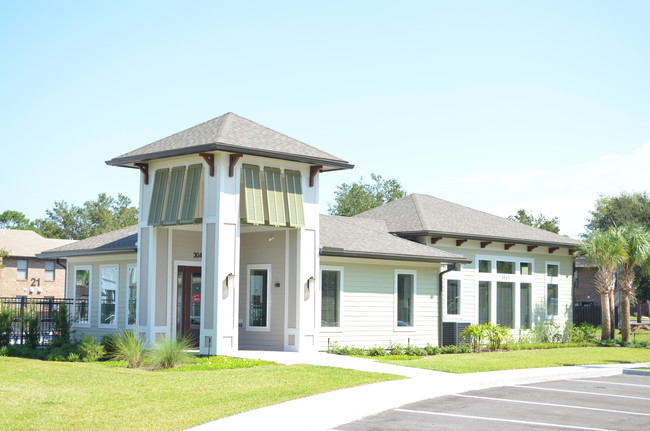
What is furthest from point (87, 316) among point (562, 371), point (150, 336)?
point (562, 371)

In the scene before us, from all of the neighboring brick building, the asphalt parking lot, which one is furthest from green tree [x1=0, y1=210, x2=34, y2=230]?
the asphalt parking lot

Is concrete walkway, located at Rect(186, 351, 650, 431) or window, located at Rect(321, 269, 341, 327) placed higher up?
window, located at Rect(321, 269, 341, 327)

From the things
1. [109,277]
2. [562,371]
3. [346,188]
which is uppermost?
[346,188]

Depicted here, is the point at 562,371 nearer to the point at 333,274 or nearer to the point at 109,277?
the point at 333,274

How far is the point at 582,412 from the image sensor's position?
1360cm

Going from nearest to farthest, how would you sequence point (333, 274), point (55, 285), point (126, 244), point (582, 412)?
point (582, 412)
point (333, 274)
point (126, 244)
point (55, 285)

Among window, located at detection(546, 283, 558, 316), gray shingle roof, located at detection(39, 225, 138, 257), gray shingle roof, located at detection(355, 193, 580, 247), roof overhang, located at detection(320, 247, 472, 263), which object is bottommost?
window, located at detection(546, 283, 558, 316)

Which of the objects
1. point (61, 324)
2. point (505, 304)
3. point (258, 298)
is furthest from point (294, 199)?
point (505, 304)

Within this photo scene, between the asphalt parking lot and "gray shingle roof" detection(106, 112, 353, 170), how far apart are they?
8.98m

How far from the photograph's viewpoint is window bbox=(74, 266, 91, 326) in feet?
92.7

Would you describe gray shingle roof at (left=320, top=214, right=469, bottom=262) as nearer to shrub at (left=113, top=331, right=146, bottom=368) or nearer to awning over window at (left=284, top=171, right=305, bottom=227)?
awning over window at (left=284, top=171, right=305, bottom=227)

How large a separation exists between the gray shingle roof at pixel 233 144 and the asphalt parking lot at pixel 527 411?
898 cm

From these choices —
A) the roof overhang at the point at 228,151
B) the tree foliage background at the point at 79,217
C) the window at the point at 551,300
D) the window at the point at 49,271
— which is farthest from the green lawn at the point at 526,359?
the tree foliage background at the point at 79,217

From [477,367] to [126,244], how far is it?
12.7m
